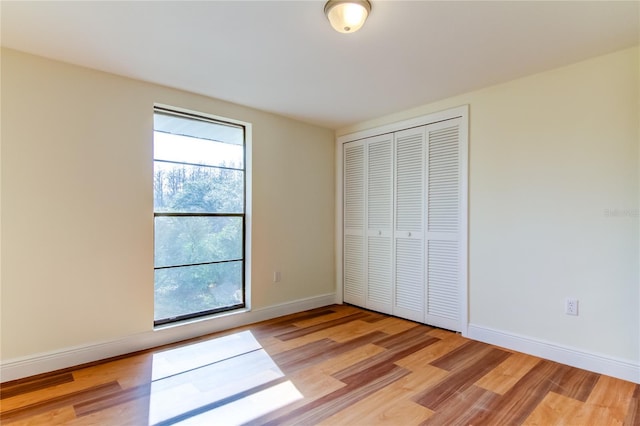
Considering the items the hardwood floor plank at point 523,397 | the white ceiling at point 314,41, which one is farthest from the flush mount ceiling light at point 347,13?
the hardwood floor plank at point 523,397

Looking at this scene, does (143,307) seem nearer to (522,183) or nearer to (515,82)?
(522,183)

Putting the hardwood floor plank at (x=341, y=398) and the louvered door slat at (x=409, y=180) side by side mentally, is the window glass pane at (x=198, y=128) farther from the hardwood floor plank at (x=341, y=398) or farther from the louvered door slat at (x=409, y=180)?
the hardwood floor plank at (x=341, y=398)

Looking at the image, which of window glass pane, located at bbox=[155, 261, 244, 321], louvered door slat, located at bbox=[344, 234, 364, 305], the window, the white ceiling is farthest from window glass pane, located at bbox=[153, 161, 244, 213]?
louvered door slat, located at bbox=[344, 234, 364, 305]

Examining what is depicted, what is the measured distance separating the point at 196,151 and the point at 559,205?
3.25 m

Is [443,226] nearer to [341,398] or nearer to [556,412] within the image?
[556,412]

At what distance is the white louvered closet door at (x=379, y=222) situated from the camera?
3.91 meters

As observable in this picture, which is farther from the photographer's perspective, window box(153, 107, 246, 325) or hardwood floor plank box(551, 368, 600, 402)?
window box(153, 107, 246, 325)

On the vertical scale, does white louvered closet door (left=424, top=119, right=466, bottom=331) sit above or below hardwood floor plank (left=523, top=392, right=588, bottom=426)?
above

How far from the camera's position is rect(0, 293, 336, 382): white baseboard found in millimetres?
2375

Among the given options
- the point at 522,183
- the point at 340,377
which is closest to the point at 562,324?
the point at 522,183

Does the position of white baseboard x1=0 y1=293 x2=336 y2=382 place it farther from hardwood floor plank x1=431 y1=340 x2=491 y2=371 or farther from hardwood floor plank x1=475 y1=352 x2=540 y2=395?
hardwood floor plank x1=475 y1=352 x2=540 y2=395

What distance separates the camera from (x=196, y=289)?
3.29 m

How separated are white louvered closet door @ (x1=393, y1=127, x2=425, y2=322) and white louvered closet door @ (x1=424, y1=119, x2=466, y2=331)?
0.30 feet

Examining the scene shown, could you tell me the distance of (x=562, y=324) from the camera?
104 inches
